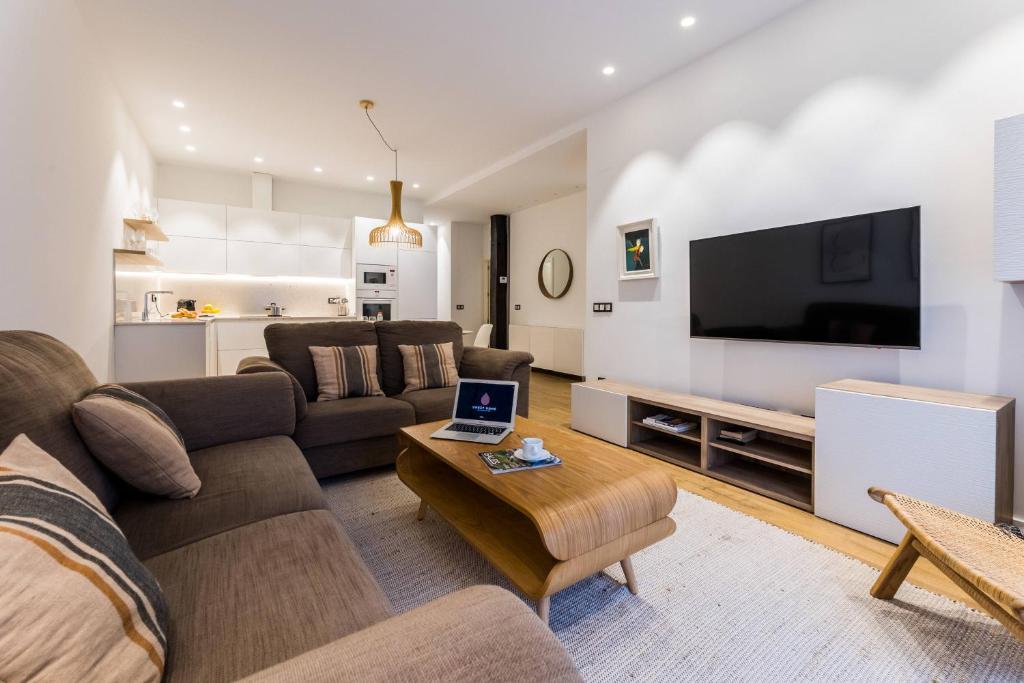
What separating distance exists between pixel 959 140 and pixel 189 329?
18.0ft

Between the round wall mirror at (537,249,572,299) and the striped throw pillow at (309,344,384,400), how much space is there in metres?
4.07

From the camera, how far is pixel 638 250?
3613mm

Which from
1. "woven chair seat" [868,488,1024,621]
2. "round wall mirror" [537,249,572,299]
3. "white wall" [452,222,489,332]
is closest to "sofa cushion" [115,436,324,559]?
"woven chair seat" [868,488,1024,621]

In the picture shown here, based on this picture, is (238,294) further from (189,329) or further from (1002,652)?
(1002,652)

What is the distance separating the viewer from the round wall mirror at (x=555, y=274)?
659 centimetres

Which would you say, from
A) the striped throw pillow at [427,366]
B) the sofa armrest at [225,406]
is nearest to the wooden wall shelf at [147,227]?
the striped throw pillow at [427,366]

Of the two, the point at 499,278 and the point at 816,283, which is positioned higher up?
the point at 499,278

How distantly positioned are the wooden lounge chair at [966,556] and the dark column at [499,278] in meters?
6.52

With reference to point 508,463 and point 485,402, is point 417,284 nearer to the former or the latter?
point 485,402

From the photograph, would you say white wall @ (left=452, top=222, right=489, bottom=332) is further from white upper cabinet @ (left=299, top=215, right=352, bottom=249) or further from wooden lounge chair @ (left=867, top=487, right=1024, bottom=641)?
wooden lounge chair @ (left=867, top=487, right=1024, bottom=641)

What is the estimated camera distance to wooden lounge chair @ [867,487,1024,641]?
1107 millimetres

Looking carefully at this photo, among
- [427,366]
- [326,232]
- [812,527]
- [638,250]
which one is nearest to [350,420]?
[427,366]

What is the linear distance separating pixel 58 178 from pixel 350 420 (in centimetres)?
205

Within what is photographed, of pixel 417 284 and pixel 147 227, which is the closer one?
pixel 147 227
